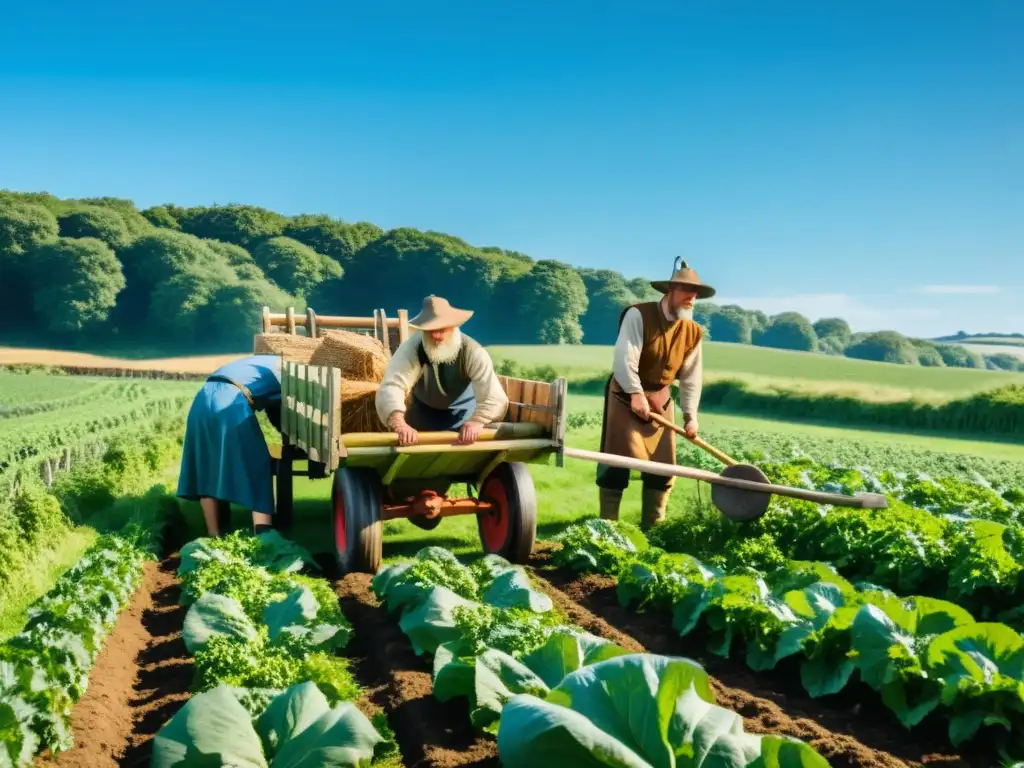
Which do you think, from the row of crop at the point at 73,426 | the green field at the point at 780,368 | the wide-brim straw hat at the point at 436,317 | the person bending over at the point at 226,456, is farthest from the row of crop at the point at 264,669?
the green field at the point at 780,368

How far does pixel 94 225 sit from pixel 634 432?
68.5 metres

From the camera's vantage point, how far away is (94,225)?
67.1 m

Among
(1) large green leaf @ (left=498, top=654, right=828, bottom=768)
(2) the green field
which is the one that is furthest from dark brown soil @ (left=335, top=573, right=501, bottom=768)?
(2) the green field

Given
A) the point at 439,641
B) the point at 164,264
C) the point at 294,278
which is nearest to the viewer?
the point at 439,641

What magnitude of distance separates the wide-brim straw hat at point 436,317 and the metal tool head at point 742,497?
247 cm

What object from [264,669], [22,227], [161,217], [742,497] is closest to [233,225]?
[161,217]

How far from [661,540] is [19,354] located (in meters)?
49.5

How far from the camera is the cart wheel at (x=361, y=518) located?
6504mm

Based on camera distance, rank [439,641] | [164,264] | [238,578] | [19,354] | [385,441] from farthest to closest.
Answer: [164,264], [19,354], [385,441], [238,578], [439,641]

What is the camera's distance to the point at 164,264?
62531 millimetres

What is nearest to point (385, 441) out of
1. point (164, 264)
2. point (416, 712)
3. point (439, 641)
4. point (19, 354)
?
point (439, 641)

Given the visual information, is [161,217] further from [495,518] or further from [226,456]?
[495,518]

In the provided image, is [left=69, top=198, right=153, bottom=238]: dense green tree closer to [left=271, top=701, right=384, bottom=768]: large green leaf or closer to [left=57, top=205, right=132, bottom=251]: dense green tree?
[left=57, top=205, right=132, bottom=251]: dense green tree

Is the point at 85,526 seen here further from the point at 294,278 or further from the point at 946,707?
the point at 294,278
